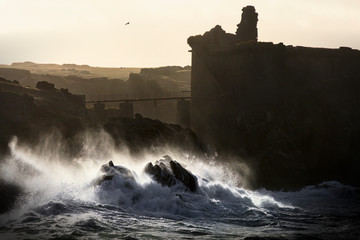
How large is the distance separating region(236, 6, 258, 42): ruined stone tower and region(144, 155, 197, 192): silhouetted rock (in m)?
38.6

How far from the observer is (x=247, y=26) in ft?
248

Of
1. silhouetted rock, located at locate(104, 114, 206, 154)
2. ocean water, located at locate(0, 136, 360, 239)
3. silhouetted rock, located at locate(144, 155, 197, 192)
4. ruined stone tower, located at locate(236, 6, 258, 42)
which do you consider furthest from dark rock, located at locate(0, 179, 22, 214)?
ruined stone tower, located at locate(236, 6, 258, 42)

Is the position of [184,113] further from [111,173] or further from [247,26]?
[111,173]

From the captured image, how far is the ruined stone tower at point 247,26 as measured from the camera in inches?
2972

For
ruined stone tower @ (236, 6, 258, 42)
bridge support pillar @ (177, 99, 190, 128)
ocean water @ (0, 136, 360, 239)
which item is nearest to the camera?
ocean water @ (0, 136, 360, 239)

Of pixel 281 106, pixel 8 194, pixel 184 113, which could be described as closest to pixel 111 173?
pixel 8 194

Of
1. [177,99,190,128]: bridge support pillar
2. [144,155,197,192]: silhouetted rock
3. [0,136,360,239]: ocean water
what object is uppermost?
[177,99,190,128]: bridge support pillar

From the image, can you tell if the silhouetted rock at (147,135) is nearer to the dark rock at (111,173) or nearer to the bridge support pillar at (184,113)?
the dark rock at (111,173)

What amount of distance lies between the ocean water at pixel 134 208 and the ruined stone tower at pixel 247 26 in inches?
1258

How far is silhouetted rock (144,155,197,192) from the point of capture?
126 ft

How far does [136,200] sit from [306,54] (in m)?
41.3

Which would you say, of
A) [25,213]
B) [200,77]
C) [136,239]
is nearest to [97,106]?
[200,77]

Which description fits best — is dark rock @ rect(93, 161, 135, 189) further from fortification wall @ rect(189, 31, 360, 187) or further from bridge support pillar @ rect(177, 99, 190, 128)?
bridge support pillar @ rect(177, 99, 190, 128)

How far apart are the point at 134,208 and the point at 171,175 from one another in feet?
15.8
